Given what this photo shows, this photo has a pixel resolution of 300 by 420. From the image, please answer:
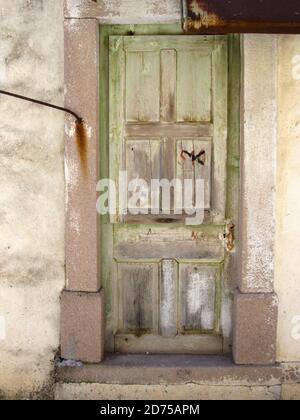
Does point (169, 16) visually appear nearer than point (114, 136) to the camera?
Yes

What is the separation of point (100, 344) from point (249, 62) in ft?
7.40

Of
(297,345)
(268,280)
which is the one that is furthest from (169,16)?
(297,345)

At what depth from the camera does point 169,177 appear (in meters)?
3.79

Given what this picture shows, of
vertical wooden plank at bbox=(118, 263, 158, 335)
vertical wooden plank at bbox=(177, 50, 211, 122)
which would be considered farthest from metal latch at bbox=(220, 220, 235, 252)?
vertical wooden plank at bbox=(177, 50, 211, 122)

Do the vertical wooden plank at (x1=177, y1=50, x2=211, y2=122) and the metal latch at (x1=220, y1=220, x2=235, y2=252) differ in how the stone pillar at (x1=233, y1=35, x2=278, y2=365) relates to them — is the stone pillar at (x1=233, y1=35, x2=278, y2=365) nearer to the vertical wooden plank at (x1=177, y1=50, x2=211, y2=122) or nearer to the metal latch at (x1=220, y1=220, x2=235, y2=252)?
the metal latch at (x1=220, y1=220, x2=235, y2=252)

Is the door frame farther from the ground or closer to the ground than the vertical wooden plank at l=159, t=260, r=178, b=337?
farther from the ground

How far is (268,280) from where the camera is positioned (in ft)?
12.0

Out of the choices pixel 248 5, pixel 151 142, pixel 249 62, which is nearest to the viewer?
pixel 248 5

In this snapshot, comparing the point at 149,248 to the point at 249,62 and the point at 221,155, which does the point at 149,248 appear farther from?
the point at 249,62

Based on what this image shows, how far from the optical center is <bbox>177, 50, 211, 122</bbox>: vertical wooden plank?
372 centimetres

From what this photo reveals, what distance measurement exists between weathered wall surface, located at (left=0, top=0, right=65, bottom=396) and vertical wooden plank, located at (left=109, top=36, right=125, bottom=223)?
1.24 ft

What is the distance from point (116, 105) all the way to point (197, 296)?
61.5 inches

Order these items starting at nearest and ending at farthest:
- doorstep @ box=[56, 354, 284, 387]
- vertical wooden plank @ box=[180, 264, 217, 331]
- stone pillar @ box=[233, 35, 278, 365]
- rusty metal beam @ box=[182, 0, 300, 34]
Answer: rusty metal beam @ box=[182, 0, 300, 34] < stone pillar @ box=[233, 35, 278, 365] < doorstep @ box=[56, 354, 284, 387] < vertical wooden plank @ box=[180, 264, 217, 331]

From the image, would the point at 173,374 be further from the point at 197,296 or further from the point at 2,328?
the point at 2,328
